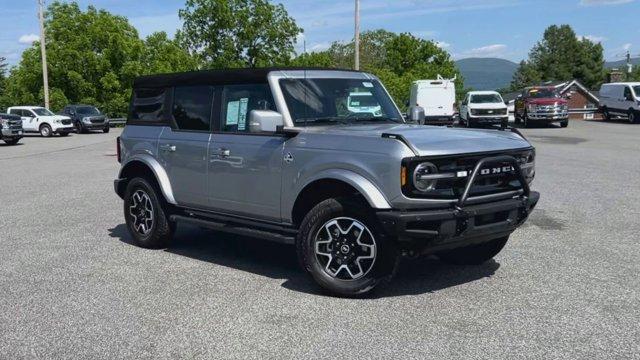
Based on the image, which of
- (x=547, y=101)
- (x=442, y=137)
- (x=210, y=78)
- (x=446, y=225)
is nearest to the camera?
(x=446, y=225)

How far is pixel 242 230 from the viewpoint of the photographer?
20.3ft

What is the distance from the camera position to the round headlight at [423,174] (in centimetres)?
500

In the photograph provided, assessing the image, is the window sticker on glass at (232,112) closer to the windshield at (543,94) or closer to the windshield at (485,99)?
the windshield at (485,99)

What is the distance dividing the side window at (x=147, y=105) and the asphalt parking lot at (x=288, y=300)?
4.85 feet

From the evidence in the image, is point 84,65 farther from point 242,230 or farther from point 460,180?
point 460,180

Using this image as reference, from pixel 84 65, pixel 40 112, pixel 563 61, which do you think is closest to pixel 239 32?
pixel 84 65

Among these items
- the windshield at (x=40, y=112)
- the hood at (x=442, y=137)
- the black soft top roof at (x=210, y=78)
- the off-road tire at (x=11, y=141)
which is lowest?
the off-road tire at (x=11, y=141)

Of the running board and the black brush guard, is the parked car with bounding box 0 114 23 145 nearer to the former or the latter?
the running board

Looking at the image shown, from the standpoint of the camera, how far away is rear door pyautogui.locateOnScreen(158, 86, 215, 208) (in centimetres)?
668

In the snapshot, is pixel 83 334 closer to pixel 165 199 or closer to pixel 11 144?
pixel 165 199

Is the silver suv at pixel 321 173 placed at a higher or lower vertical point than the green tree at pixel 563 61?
lower

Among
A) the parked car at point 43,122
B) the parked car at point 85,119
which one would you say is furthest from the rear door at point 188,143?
the parked car at point 85,119

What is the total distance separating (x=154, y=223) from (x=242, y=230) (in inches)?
58.7

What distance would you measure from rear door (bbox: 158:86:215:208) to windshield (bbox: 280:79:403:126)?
1.05 meters
